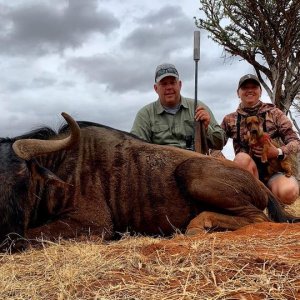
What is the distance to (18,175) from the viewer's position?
13.4ft

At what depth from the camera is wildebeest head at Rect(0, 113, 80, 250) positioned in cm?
398

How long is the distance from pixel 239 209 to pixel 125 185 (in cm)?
101

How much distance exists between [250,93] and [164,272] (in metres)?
4.30

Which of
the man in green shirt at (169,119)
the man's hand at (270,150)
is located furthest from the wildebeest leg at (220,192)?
the man in green shirt at (169,119)

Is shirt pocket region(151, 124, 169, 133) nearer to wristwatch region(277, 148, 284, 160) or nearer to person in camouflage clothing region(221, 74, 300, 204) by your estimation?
person in camouflage clothing region(221, 74, 300, 204)

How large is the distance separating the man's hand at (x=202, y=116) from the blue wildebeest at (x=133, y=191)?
1.37 m

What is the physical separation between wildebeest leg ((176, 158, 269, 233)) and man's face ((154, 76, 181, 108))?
195 centimetres

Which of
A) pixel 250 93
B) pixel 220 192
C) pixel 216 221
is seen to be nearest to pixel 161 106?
pixel 250 93

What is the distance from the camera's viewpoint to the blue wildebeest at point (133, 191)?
15.1 ft

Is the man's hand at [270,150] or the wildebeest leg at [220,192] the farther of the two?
the man's hand at [270,150]

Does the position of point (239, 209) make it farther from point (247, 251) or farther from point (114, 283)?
point (114, 283)

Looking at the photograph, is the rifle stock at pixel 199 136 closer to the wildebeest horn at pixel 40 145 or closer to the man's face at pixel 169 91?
the man's face at pixel 169 91

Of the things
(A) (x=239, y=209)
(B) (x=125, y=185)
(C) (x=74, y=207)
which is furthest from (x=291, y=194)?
(C) (x=74, y=207)

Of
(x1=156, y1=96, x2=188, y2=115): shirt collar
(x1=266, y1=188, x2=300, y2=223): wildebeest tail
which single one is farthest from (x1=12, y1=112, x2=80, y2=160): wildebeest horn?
(x1=156, y1=96, x2=188, y2=115): shirt collar
